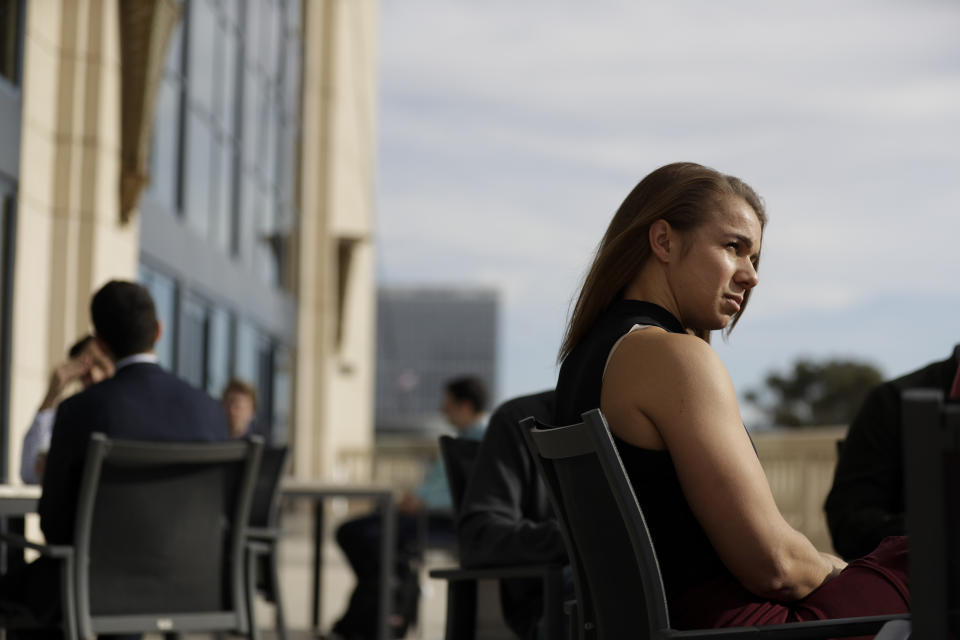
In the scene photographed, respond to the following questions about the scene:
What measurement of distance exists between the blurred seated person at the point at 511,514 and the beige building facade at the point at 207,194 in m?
5.32

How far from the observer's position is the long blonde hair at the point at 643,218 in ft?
7.50

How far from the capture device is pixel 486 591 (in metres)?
3.90

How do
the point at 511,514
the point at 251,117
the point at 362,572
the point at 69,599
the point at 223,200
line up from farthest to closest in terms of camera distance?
the point at 251,117
the point at 223,200
the point at 362,572
the point at 511,514
the point at 69,599

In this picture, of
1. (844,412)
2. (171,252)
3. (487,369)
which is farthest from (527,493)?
(487,369)

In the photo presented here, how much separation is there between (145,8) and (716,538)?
876 cm

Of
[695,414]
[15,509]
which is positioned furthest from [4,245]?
[695,414]

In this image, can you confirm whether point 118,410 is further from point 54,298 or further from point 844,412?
point 844,412

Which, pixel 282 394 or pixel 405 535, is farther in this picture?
pixel 282 394

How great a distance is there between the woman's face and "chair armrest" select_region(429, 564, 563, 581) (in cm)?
123

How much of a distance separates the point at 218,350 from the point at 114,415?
11.2 m

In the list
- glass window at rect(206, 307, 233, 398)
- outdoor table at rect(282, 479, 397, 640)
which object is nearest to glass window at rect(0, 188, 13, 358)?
outdoor table at rect(282, 479, 397, 640)

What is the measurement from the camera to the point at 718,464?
1995 millimetres

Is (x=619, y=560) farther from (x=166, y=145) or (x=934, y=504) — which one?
(x=166, y=145)

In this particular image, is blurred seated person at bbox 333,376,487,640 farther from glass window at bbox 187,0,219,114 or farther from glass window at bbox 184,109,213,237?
glass window at bbox 187,0,219,114
